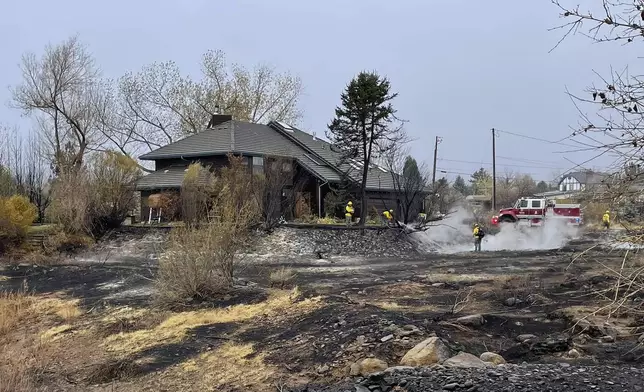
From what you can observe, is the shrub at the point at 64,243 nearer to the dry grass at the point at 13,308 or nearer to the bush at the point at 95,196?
the bush at the point at 95,196

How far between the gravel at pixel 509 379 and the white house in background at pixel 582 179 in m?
2.09

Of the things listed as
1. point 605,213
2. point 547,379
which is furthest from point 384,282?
point 605,213

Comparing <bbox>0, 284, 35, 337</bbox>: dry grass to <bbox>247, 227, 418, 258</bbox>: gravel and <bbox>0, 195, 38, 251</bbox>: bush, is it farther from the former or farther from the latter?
<bbox>247, 227, 418, 258</bbox>: gravel

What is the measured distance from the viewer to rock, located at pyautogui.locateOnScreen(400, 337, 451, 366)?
7.24 m

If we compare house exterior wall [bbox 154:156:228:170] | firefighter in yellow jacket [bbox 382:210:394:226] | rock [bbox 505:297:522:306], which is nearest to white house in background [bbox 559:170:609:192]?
rock [bbox 505:297:522:306]

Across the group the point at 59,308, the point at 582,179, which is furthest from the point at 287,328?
the point at 59,308

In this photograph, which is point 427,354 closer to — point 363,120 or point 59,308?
point 59,308

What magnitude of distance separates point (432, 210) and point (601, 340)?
24368 mm

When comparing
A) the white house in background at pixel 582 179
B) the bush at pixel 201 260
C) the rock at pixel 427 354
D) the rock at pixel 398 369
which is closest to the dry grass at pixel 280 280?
the bush at pixel 201 260

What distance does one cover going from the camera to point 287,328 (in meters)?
10.4

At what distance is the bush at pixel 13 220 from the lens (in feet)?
81.1

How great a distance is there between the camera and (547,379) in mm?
5926

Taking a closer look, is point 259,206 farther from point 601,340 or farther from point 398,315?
point 601,340

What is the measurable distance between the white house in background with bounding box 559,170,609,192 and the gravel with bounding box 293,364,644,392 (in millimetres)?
2094
